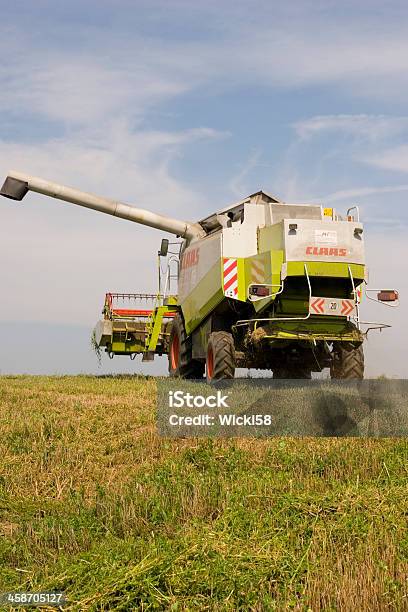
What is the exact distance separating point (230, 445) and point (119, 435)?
52.7 inches

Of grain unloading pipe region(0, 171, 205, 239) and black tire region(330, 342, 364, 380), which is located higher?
grain unloading pipe region(0, 171, 205, 239)

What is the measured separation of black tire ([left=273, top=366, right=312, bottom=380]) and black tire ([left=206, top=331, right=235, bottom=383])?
1.17m

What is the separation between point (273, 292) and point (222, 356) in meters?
1.21

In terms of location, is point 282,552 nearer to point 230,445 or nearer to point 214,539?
point 214,539

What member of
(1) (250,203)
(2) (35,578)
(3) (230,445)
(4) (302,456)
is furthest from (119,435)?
(1) (250,203)

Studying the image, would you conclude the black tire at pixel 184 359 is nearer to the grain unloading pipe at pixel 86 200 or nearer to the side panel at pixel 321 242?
the grain unloading pipe at pixel 86 200

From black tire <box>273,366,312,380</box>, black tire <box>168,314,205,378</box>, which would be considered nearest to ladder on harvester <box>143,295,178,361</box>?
black tire <box>168,314,205,378</box>

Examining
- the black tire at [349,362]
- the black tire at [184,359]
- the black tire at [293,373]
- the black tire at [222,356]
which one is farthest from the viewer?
the black tire at [184,359]

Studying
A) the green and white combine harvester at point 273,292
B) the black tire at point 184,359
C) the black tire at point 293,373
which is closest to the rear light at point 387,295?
the green and white combine harvester at point 273,292

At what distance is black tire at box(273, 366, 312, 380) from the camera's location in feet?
42.4

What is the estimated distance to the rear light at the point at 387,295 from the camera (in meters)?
12.3

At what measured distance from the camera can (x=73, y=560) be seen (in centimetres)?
527

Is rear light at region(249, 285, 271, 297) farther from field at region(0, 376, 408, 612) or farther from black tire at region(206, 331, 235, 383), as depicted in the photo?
field at region(0, 376, 408, 612)

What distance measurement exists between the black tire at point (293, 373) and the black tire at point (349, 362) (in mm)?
553
